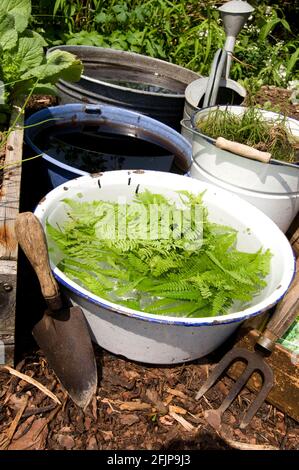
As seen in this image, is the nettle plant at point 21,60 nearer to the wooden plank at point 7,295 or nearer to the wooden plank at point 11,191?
the wooden plank at point 11,191

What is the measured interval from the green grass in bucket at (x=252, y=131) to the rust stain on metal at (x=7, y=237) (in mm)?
1127

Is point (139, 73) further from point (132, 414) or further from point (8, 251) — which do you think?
point (132, 414)

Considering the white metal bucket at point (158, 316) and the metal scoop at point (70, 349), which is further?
the metal scoop at point (70, 349)

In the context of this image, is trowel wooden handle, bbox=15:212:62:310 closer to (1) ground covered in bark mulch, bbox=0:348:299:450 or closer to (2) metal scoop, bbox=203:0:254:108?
(1) ground covered in bark mulch, bbox=0:348:299:450

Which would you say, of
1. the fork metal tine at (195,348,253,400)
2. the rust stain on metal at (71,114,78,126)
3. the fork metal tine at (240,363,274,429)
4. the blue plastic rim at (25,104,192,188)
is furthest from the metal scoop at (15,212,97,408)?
the rust stain on metal at (71,114,78,126)

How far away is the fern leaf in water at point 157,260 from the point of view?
70.3 inches

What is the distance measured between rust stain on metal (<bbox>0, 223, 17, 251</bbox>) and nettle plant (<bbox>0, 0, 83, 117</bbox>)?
28.8 inches

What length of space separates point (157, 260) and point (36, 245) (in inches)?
19.0

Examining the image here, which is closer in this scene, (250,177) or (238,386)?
(238,386)

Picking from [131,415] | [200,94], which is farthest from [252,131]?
[131,415]

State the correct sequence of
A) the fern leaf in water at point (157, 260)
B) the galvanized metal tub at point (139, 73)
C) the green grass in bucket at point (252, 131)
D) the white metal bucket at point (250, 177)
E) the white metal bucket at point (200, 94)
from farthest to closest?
the galvanized metal tub at point (139, 73)
the white metal bucket at point (200, 94)
the green grass in bucket at point (252, 131)
the white metal bucket at point (250, 177)
the fern leaf in water at point (157, 260)

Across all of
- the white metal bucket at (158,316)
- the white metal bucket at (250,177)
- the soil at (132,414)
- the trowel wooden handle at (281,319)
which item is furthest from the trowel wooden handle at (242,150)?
the soil at (132,414)

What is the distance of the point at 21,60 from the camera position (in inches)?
88.4
